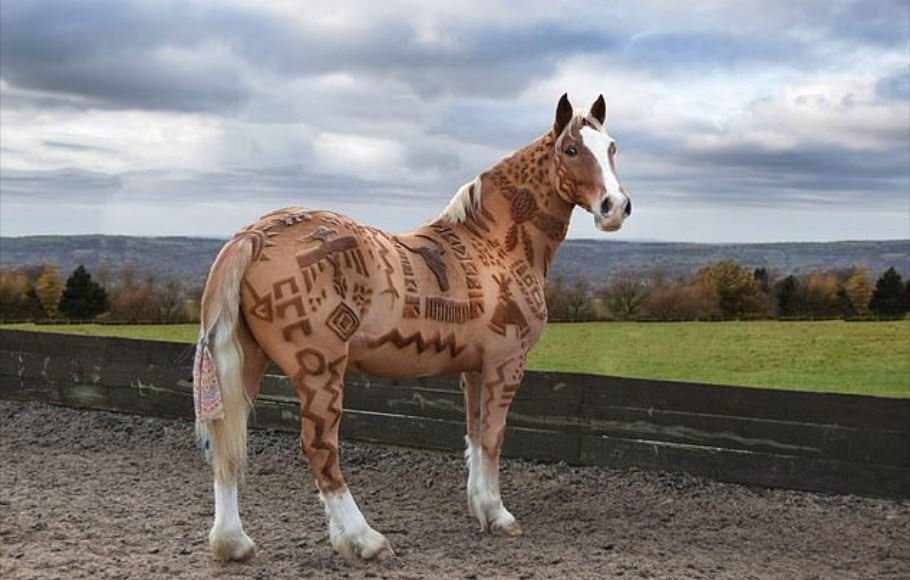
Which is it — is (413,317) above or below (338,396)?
above

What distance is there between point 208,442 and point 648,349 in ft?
17.6

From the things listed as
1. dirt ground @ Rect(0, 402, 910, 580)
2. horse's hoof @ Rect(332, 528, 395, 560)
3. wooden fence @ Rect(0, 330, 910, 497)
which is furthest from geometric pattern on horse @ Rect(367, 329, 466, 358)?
wooden fence @ Rect(0, 330, 910, 497)

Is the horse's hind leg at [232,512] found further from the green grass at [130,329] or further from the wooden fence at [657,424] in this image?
the green grass at [130,329]

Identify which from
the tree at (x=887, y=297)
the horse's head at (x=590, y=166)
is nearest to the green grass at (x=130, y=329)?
the horse's head at (x=590, y=166)

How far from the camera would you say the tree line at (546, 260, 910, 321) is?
26.1ft

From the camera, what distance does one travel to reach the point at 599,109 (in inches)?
160

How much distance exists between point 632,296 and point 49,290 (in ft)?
18.3

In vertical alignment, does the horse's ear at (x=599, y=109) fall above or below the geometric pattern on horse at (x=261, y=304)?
above

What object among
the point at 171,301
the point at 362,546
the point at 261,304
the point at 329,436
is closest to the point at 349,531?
the point at 362,546

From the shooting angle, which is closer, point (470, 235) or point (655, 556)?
point (655, 556)

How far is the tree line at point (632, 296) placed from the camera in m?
7.97

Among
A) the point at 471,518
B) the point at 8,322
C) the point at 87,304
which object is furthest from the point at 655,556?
the point at 8,322

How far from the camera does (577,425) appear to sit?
17.5 feet

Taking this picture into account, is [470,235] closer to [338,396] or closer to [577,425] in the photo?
[338,396]
